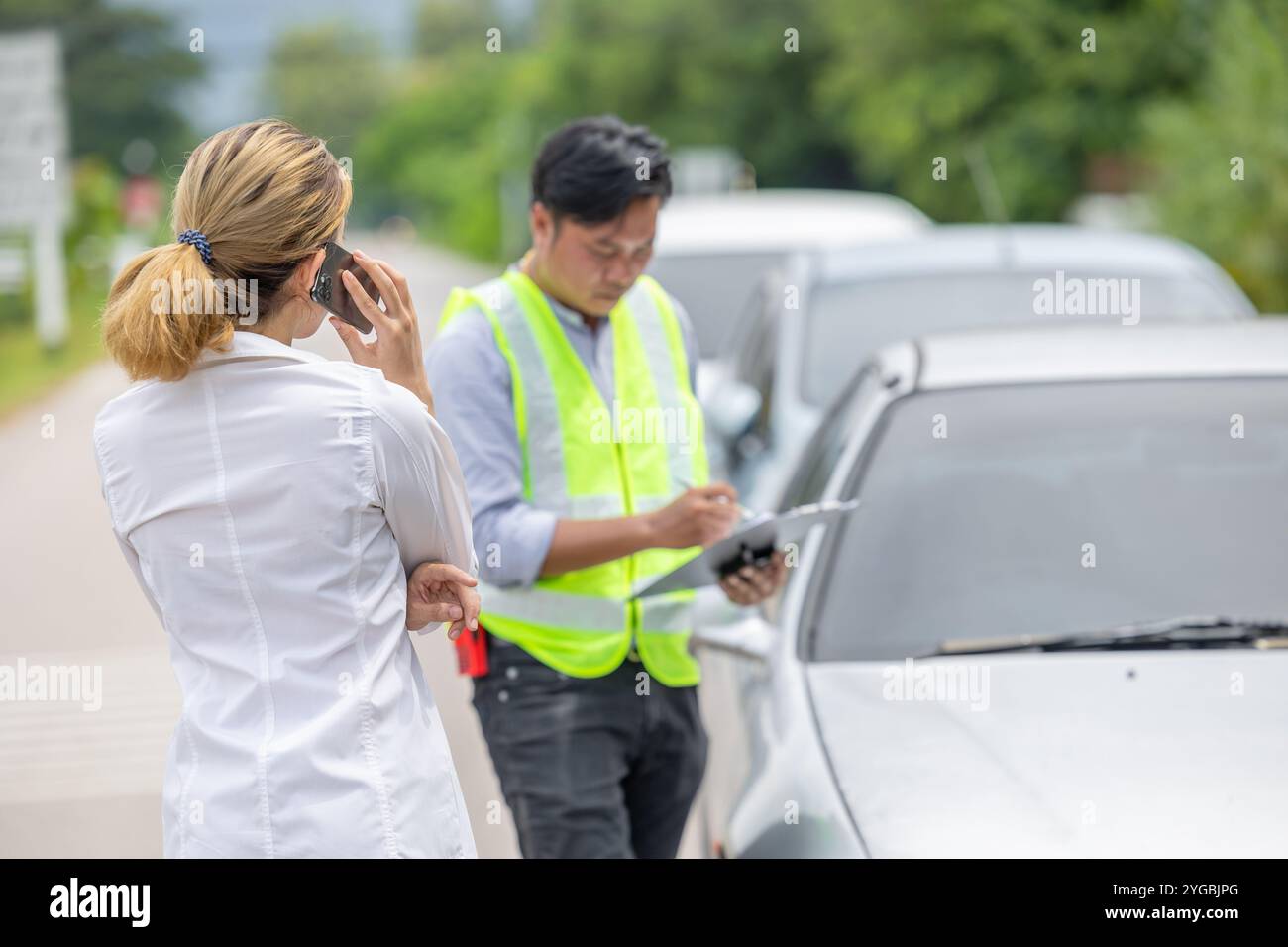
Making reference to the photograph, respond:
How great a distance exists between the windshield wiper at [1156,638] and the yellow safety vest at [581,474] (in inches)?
21.4

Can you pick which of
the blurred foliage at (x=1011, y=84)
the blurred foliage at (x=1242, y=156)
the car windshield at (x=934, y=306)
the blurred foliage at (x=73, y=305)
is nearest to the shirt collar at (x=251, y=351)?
the car windshield at (x=934, y=306)

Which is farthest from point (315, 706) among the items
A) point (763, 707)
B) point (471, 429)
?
point (763, 707)

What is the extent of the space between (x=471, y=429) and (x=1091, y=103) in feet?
84.3

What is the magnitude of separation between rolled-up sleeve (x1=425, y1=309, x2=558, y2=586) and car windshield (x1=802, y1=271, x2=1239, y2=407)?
320 cm

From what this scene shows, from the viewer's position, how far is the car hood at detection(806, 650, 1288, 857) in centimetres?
243

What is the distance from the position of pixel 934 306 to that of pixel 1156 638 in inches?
140

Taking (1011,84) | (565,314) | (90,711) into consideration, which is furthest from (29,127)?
(565,314)

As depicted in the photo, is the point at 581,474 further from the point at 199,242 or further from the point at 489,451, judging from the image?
the point at 199,242

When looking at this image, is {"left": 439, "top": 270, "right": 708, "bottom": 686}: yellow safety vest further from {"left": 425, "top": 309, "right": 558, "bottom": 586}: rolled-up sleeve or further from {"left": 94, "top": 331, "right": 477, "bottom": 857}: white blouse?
{"left": 94, "top": 331, "right": 477, "bottom": 857}: white blouse

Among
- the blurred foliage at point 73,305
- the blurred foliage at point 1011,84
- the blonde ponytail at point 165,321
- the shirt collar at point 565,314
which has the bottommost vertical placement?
the blurred foliage at point 73,305

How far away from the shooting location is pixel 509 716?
3248 millimetres

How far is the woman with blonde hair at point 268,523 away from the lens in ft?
6.73

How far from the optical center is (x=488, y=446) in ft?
10.3

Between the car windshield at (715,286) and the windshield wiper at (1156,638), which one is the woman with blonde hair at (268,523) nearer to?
the windshield wiper at (1156,638)
